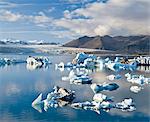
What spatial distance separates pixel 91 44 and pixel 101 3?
1.09 ft

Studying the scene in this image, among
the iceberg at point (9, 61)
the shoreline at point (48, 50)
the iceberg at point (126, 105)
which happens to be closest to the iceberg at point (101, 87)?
the iceberg at point (126, 105)

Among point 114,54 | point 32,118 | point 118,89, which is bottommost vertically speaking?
point 32,118

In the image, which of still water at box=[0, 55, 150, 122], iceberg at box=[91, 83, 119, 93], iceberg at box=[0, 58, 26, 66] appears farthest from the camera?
iceberg at box=[0, 58, 26, 66]

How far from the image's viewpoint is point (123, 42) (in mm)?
3203

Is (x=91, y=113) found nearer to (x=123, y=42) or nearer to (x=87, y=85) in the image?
(x=87, y=85)

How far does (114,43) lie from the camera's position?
3.22 m

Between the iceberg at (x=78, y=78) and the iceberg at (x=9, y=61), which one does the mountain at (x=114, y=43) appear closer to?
the iceberg at (x=78, y=78)

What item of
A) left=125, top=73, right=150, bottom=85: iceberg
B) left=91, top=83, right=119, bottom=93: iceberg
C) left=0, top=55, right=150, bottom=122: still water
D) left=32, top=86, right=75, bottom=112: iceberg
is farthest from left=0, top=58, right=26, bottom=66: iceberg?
left=125, top=73, right=150, bottom=85: iceberg

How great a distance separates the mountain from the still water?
154 mm

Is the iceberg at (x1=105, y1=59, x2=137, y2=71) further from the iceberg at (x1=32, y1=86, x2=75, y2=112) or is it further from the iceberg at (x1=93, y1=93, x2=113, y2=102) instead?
the iceberg at (x1=32, y1=86, x2=75, y2=112)

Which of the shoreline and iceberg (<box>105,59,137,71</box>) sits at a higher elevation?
the shoreline

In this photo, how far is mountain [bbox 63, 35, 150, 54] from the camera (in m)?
3.17

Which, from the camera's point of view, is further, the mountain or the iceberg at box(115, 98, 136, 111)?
the mountain

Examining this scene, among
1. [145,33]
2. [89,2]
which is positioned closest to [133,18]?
[145,33]
